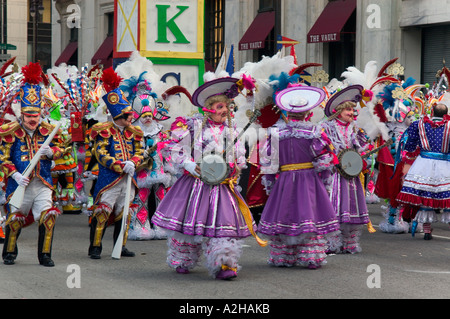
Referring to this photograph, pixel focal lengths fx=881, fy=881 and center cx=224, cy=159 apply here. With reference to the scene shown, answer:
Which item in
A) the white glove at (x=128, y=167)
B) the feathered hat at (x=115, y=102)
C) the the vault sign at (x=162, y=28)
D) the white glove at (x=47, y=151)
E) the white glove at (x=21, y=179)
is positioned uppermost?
the the vault sign at (x=162, y=28)

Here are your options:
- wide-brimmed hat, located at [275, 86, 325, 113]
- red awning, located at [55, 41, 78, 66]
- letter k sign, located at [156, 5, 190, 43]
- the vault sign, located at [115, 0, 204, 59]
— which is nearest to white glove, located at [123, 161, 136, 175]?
wide-brimmed hat, located at [275, 86, 325, 113]

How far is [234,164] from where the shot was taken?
28.3 feet

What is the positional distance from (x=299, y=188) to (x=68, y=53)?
34530mm

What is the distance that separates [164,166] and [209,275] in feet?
12.0

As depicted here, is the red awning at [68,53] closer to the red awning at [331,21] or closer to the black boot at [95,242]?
the red awning at [331,21]

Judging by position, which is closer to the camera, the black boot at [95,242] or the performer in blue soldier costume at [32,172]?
the performer in blue soldier costume at [32,172]

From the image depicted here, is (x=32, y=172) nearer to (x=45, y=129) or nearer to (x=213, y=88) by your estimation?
(x=45, y=129)

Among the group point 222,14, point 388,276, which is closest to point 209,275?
point 388,276

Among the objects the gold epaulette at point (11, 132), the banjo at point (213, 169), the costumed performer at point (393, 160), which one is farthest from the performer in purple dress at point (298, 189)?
the costumed performer at point (393, 160)

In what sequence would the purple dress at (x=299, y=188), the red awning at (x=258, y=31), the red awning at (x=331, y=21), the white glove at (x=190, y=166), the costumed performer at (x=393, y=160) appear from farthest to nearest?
the red awning at (x=258, y=31) → the red awning at (x=331, y=21) → the costumed performer at (x=393, y=160) → the purple dress at (x=299, y=188) → the white glove at (x=190, y=166)

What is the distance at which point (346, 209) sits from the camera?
10.3m

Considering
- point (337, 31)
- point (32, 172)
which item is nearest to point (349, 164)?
point (32, 172)

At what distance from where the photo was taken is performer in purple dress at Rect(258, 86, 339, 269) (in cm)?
912

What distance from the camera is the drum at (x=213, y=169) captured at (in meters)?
8.42
